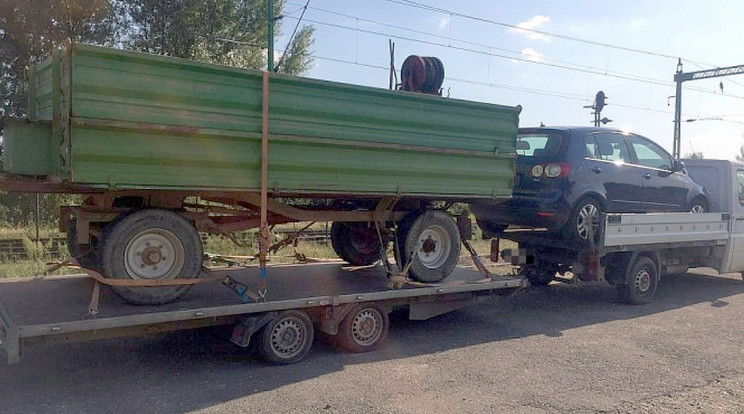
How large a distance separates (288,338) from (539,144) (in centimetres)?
478

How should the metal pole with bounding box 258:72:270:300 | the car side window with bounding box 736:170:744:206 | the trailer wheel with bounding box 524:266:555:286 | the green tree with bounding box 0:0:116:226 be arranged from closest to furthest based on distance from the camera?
the metal pole with bounding box 258:72:270:300 < the trailer wheel with bounding box 524:266:555:286 < the car side window with bounding box 736:170:744:206 < the green tree with bounding box 0:0:116:226

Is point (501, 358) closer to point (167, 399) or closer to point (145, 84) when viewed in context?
point (167, 399)

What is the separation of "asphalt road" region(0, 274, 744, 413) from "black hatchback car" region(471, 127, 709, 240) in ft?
4.90

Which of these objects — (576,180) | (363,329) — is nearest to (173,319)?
(363,329)

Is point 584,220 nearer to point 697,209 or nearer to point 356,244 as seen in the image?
point 356,244

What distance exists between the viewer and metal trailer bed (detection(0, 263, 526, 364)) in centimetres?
448

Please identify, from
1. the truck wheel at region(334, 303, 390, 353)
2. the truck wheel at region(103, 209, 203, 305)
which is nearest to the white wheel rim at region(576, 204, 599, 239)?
the truck wheel at region(334, 303, 390, 353)

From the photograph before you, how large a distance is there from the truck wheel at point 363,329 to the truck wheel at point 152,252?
1456mm

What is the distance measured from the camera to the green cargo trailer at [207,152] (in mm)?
4625

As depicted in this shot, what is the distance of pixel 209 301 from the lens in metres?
5.43

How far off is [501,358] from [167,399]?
121 inches

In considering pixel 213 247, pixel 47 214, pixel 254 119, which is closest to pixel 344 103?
pixel 254 119

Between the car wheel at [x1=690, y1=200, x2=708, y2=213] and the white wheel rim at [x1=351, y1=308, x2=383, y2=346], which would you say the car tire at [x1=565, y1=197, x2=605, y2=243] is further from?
the white wheel rim at [x1=351, y1=308, x2=383, y2=346]

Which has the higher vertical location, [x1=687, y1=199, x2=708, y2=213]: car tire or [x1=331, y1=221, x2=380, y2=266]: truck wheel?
[x1=687, y1=199, x2=708, y2=213]: car tire
